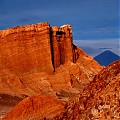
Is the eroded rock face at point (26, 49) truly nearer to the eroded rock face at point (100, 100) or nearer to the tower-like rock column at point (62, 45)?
the tower-like rock column at point (62, 45)

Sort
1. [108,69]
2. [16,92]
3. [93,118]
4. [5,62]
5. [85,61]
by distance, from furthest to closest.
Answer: [85,61], [5,62], [16,92], [108,69], [93,118]

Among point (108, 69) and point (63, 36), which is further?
point (63, 36)

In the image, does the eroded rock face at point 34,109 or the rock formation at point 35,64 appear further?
the rock formation at point 35,64

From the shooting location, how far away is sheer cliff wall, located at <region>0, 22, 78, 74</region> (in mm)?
78125

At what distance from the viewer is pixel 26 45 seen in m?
79.5

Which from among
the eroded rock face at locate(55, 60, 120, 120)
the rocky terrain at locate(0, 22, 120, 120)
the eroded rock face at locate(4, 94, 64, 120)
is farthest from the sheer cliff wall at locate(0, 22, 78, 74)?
the eroded rock face at locate(55, 60, 120, 120)

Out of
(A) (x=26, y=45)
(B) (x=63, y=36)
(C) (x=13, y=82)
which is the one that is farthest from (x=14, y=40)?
(B) (x=63, y=36)

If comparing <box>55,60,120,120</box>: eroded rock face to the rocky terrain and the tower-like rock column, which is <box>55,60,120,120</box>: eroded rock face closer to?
the rocky terrain

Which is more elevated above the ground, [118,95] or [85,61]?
[85,61]

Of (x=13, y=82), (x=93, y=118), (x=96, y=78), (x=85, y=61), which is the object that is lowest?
(x=93, y=118)

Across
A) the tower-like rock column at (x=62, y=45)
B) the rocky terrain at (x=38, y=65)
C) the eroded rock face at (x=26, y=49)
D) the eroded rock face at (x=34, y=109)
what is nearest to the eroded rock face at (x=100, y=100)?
the eroded rock face at (x=34, y=109)

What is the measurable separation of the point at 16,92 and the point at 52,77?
39.4 ft

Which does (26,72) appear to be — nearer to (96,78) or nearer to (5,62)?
(5,62)

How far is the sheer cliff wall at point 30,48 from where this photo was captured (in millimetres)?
78125
